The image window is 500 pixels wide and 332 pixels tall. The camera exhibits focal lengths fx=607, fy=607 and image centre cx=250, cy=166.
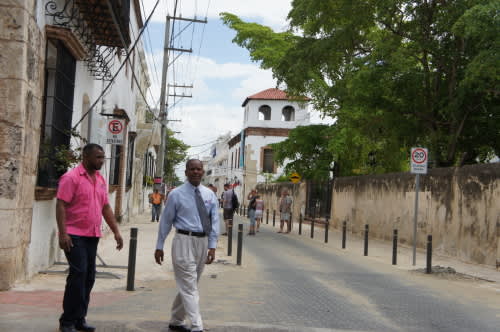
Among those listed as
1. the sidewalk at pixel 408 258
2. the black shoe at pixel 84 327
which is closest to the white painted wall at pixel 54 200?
the black shoe at pixel 84 327

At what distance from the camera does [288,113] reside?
6091 cm

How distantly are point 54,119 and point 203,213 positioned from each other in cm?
465

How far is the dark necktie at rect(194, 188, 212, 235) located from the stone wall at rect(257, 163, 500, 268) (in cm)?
922

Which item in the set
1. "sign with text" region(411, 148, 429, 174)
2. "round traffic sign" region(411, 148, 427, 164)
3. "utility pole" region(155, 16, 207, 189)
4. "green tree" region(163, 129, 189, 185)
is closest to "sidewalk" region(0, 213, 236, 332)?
"sign with text" region(411, 148, 429, 174)

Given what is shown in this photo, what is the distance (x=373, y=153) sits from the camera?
1196 inches

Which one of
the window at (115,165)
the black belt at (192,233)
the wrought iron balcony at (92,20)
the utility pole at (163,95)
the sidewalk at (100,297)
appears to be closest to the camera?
the black belt at (192,233)

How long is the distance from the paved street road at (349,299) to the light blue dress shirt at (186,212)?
4.37ft

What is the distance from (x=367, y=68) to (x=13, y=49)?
12.9m

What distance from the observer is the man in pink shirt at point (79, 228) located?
5.55 metres

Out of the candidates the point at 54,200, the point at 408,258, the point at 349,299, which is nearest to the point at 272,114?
the point at 408,258

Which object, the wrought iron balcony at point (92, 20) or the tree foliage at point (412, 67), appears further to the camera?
the tree foliage at point (412, 67)

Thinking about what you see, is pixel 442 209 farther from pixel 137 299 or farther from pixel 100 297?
pixel 100 297

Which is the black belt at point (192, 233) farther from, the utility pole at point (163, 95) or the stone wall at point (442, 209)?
the utility pole at point (163, 95)

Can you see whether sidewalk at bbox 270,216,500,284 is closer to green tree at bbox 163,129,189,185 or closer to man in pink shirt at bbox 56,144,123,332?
man in pink shirt at bbox 56,144,123,332
